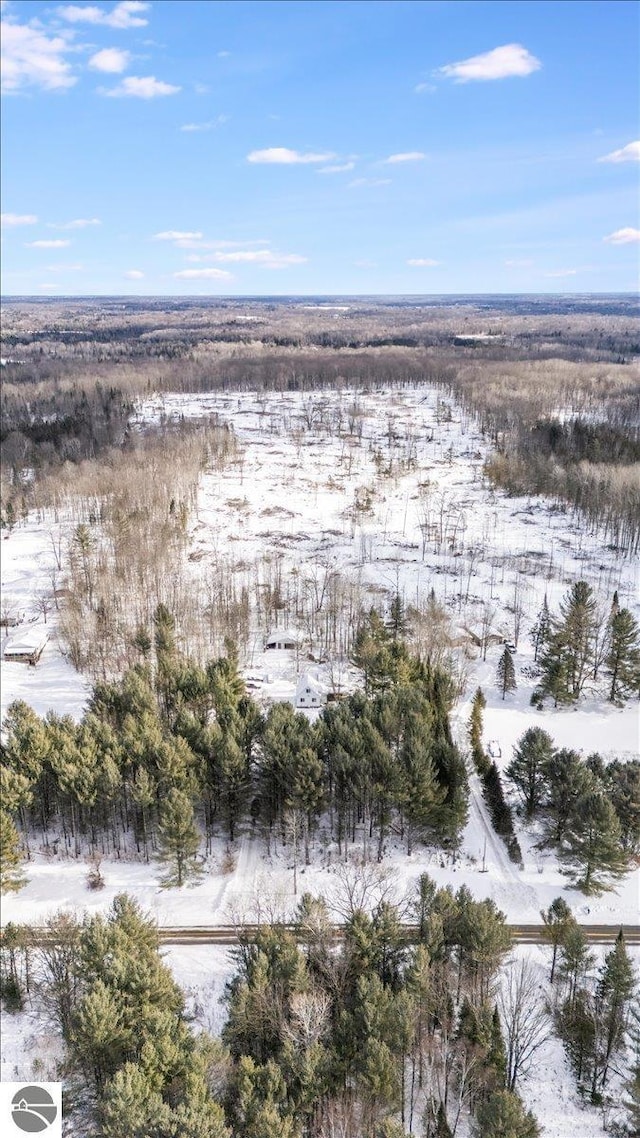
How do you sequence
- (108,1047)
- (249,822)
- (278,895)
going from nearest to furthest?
1. (108,1047)
2. (278,895)
3. (249,822)

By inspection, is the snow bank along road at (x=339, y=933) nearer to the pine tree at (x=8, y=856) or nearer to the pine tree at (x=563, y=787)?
the pine tree at (x=8, y=856)

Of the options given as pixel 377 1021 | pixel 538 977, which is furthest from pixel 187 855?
pixel 538 977

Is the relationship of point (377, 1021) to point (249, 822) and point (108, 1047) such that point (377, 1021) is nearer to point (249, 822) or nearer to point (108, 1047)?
point (108, 1047)

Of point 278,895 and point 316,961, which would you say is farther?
point 278,895

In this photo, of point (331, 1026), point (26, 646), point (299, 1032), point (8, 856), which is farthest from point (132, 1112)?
point (26, 646)

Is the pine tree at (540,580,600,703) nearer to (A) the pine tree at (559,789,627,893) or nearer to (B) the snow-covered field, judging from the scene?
(B) the snow-covered field

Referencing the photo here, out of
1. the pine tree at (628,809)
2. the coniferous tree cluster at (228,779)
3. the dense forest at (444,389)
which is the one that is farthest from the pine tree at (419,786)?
the dense forest at (444,389)
